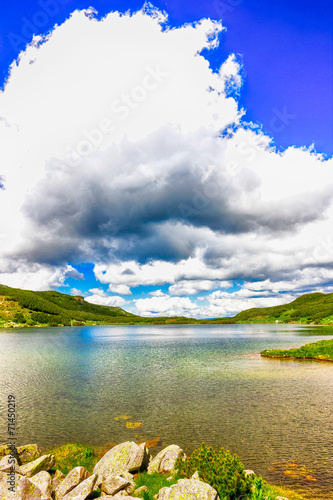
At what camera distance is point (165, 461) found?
A: 19703 millimetres

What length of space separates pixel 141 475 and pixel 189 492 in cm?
680

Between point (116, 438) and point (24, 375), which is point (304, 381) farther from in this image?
point (24, 375)

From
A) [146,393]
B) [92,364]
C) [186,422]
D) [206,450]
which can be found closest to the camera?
[206,450]

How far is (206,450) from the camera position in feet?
58.6

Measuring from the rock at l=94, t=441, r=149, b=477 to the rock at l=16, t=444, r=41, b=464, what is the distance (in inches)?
241

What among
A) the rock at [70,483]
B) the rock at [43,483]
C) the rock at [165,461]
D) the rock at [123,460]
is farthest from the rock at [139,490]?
the rock at [43,483]

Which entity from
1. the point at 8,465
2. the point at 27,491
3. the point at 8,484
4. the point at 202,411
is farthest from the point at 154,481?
the point at 202,411

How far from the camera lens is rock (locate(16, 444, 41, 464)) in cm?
2138

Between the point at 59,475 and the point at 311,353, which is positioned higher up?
the point at 59,475

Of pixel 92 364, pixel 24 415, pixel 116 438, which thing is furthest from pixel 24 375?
pixel 116 438

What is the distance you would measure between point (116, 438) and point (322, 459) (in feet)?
56.4

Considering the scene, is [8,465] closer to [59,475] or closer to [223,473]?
[59,475]

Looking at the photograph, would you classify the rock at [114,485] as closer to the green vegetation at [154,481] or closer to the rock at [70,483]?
the green vegetation at [154,481]

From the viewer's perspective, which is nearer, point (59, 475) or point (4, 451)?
point (59, 475)
